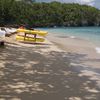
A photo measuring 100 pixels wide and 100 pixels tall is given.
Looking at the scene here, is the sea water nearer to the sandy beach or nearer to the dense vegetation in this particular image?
the sandy beach

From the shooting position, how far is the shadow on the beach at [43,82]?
896cm

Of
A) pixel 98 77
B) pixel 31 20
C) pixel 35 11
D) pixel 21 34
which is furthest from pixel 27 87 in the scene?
pixel 35 11

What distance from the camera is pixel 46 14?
139750 mm

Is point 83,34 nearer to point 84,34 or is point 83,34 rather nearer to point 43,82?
point 84,34

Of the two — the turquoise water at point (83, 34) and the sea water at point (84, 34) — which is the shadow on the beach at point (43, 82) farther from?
the turquoise water at point (83, 34)

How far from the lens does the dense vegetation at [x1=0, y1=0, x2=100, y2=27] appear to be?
108 m

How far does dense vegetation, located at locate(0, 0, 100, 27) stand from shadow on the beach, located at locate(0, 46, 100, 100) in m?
86.8

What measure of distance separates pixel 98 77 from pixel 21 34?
17.5 m

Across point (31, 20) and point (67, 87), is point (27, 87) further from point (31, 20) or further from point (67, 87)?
point (31, 20)

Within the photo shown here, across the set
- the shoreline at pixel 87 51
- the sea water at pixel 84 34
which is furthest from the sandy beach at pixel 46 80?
the sea water at pixel 84 34

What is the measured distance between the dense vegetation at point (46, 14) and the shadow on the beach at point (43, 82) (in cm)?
8677

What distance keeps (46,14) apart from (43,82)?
5122 inches

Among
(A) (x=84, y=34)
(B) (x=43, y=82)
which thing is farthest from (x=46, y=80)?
(A) (x=84, y=34)

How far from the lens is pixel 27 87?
31.8 feet
